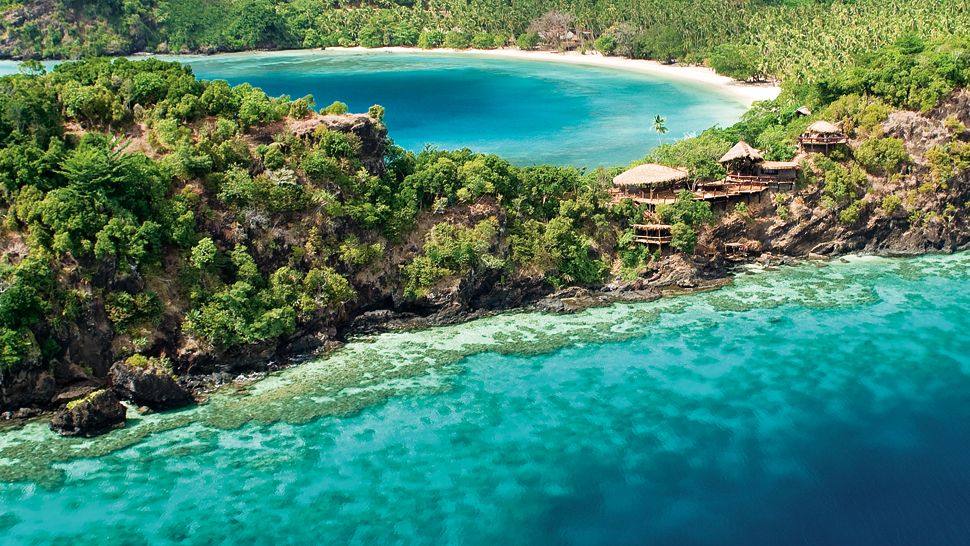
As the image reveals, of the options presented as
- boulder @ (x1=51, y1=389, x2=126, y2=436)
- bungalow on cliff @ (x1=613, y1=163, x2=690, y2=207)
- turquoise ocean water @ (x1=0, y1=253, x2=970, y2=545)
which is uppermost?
bungalow on cliff @ (x1=613, y1=163, x2=690, y2=207)

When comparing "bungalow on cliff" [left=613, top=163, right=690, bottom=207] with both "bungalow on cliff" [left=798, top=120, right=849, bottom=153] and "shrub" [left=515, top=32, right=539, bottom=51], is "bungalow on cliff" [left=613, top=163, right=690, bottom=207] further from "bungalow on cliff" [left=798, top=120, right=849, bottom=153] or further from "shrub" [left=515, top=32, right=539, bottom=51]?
"shrub" [left=515, top=32, right=539, bottom=51]

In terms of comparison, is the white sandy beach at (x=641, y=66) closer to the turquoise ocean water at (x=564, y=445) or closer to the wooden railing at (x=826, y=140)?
the wooden railing at (x=826, y=140)

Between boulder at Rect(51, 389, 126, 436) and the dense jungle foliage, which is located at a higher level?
the dense jungle foliage

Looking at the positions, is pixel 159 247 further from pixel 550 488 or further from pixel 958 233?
pixel 958 233

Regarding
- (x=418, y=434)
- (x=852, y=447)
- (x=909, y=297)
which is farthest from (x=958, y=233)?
(x=418, y=434)

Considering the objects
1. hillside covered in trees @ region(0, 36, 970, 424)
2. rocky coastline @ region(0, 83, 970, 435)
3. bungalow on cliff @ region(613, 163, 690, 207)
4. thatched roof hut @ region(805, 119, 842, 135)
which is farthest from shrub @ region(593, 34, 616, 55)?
bungalow on cliff @ region(613, 163, 690, 207)

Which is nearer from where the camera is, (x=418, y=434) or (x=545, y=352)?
(x=418, y=434)

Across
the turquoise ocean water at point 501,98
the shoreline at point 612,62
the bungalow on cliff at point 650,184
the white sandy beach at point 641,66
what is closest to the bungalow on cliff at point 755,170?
the bungalow on cliff at point 650,184
